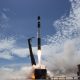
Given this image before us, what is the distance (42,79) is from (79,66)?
51979 millimetres

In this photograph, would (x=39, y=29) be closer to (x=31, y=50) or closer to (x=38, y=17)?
(x=38, y=17)

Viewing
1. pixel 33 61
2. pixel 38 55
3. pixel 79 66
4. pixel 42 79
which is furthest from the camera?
pixel 79 66

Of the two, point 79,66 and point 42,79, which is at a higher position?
point 79,66

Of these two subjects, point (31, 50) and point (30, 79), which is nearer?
point (30, 79)

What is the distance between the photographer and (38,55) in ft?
313

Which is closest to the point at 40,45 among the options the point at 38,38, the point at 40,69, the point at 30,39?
the point at 38,38

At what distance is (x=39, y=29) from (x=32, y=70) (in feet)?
61.5

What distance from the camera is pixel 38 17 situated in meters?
101

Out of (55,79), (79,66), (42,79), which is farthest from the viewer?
(79,66)

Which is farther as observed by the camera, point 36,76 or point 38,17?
point 38,17

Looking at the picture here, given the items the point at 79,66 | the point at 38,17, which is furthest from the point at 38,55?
the point at 79,66

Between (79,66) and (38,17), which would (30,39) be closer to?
(38,17)

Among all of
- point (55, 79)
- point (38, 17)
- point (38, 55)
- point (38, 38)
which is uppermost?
point (38, 17)

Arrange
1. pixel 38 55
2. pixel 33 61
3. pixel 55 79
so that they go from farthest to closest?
pixel 33 61, pixel 38 55, pixel 55 79
